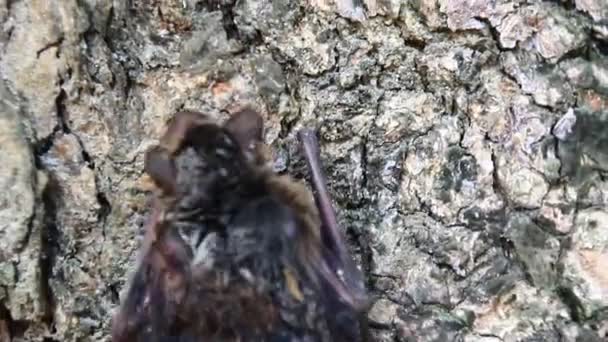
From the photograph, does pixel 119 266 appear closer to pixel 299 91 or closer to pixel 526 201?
pixel 299 91

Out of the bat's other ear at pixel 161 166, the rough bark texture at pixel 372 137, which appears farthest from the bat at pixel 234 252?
the rough bark texture at pixel 372 137

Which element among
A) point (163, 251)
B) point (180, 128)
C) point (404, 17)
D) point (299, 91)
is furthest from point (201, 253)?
point (404, 17)

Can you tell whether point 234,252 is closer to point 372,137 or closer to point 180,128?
point 180,128

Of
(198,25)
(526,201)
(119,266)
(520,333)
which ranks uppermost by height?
(198,25)

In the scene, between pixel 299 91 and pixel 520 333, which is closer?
pixel 520 333

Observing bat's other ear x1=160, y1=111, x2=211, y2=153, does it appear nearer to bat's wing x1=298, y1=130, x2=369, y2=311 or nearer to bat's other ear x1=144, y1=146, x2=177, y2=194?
bat's other ear x1=144, y1=146, x2=177, y2=194

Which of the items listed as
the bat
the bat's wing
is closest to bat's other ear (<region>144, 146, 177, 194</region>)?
the bat

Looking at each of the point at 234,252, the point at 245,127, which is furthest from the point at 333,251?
the point at 245,127
